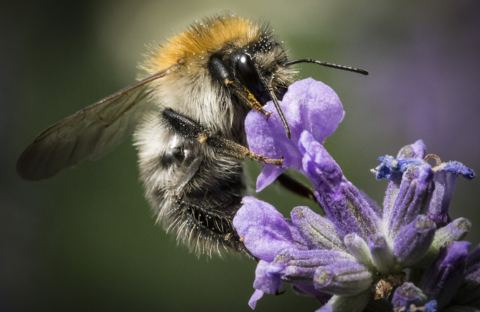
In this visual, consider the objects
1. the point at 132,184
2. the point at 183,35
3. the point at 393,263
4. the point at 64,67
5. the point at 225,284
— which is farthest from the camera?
the point at 64,67

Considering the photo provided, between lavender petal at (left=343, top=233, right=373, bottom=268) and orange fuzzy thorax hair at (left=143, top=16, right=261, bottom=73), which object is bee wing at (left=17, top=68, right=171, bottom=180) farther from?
lavender petal at (left=343, top=233, right=373, bottom=268)

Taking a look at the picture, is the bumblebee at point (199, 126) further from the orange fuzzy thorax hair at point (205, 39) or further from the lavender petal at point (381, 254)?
the lavender petal at point (381, 254)

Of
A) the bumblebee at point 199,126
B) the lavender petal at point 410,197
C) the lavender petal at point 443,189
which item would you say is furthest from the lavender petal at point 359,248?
the bumblebee at point 199,126

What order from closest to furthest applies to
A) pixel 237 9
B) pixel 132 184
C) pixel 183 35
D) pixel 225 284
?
pixel 183 35 → pixel 225 284 → pixel 132 184 → pixel 237 9

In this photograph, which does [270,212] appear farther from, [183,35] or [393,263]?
[183,35]

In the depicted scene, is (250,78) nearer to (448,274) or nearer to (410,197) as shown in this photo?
(410,197)

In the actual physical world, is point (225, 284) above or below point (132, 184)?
below

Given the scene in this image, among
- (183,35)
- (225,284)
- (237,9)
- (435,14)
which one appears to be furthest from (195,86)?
(237,9)

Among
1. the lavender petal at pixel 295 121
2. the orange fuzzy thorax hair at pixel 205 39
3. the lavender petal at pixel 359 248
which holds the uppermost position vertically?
the orange fuzzy thorax hair at pixel 205 39
